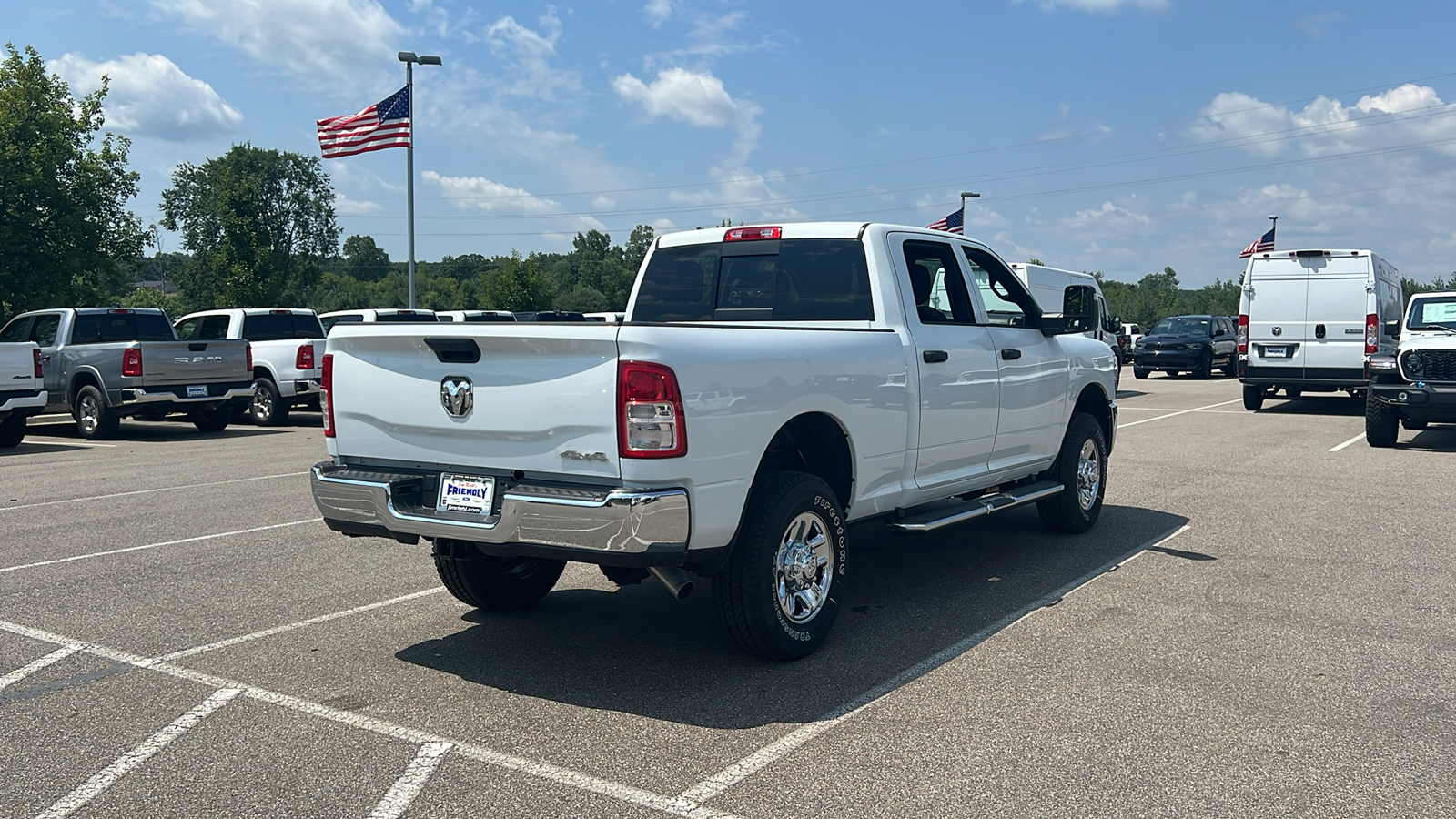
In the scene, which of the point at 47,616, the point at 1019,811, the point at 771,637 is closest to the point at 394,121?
the point at 47,616

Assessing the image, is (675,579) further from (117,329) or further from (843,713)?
(117,329)

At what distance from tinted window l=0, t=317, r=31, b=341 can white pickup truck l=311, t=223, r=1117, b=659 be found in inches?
590

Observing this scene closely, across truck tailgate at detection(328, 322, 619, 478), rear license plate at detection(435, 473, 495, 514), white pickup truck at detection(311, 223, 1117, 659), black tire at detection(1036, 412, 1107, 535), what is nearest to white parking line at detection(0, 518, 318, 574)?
white pickup truck at detection(311, 223, 1117, 659)

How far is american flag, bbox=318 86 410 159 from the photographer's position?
2436 cm

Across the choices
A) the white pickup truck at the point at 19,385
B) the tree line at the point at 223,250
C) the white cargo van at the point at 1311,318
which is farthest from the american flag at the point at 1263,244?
the white pickup truck at the point at 19,385

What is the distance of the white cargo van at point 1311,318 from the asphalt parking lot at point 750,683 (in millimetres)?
11292

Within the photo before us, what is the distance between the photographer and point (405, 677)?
16.1 feet

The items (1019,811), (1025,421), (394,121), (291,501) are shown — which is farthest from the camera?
(394,121)

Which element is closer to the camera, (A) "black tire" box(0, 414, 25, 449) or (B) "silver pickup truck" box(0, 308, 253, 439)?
(A) "black tire" box(0, 414, 25, 449)

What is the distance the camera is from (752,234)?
257 inches

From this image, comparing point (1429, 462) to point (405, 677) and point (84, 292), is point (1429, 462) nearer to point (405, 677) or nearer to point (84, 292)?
point (405, 677)

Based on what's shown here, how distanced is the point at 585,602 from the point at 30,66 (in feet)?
96.6

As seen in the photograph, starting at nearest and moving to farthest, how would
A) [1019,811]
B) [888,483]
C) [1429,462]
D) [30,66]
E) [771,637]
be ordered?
[1019,811] → [771,637] → [888,483] → [1429,462] → [30,66]

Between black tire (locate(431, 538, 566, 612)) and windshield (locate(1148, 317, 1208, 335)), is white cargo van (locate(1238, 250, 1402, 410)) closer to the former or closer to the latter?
windshield (locate(1148, 317, 1208, 335))
